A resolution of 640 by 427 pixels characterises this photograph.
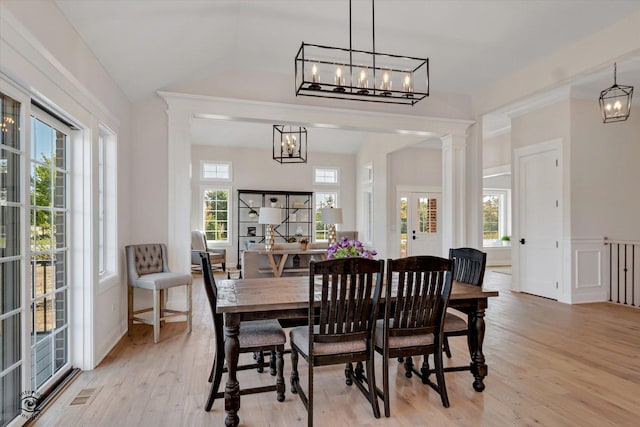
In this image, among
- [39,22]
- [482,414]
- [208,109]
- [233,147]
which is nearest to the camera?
[39,22]

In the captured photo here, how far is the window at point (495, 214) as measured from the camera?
10.3 meters

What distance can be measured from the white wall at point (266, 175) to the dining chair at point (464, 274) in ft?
22.9

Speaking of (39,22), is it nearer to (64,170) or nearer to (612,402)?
(64,170)

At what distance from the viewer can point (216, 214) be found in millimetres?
9617

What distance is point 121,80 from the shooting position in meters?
3.80

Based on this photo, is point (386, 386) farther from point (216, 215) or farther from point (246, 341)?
point (216, 215)

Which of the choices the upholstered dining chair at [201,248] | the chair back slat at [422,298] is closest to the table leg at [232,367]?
the chair back slat at [422,298]

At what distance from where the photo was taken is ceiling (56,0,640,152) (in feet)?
10.1

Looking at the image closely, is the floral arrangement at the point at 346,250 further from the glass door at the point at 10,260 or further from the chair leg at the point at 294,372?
the glass door at the point at 10,260

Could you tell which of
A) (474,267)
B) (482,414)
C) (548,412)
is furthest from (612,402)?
(474,267)

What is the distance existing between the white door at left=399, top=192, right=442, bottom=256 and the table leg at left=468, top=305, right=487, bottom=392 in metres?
5.92

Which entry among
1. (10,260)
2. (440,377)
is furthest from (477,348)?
(10,260)

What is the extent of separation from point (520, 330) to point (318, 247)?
347 centimetres

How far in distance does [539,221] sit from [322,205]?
551 centimetres
